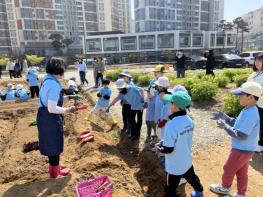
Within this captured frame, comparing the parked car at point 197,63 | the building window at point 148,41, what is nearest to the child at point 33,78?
the parked car at point 197,63

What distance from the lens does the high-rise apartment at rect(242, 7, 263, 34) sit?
124188 mm

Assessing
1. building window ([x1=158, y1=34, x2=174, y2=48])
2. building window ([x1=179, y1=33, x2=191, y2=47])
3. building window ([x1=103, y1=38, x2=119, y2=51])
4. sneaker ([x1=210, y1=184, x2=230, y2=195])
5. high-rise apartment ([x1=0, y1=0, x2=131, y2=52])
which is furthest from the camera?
high-rise apartment ([x1=0, y1=0, x2=131, y2=52])

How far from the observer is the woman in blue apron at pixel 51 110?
364 centimetres

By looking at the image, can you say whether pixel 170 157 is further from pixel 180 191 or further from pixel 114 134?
pixel 114 134

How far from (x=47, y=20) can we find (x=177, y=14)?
148 feet

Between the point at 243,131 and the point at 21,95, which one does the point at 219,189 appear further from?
the point at 21,95

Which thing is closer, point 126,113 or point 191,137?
point 191,137

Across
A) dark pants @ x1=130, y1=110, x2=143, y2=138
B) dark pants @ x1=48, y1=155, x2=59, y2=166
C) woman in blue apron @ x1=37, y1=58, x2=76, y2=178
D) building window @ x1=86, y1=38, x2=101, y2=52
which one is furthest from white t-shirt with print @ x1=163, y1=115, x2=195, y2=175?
building window @ x1=86, y1=38, x2=101, y2=52

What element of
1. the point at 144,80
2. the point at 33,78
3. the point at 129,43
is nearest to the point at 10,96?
the point at 33,78

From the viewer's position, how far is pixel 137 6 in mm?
92375

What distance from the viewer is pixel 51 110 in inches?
142

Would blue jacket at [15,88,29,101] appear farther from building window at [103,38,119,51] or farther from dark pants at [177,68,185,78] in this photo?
building window at [103,38,119,51]

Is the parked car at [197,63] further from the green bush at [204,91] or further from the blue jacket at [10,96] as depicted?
the blue jacket at [10,96]

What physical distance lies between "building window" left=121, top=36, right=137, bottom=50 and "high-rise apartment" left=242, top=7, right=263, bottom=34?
258 feet
